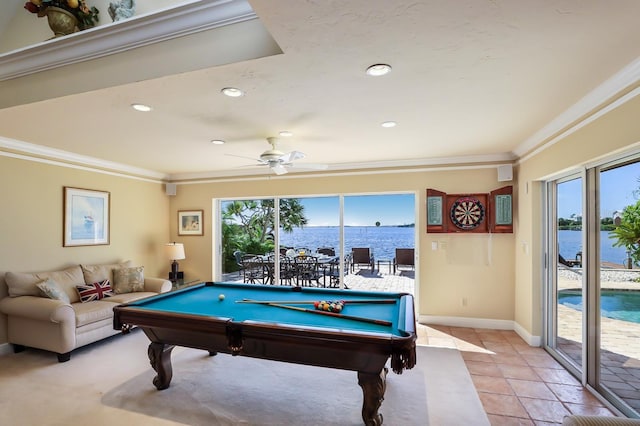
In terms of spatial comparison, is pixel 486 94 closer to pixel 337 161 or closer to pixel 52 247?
pixel 337 161

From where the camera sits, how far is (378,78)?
83.3 inches

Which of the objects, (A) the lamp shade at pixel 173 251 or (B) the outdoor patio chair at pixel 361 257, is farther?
(A) the lamp shade at pixel 173 251

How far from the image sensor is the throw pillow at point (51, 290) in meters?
3.60

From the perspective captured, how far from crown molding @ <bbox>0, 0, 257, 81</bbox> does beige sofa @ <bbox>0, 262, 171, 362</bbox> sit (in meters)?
2.30

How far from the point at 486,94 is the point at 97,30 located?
9.41ft

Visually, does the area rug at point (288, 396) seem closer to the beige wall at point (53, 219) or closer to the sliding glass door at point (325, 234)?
the sliding glass door at point (325, 234)

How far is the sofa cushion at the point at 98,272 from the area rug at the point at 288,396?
6.19 feet

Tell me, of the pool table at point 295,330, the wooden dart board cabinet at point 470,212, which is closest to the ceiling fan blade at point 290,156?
the pool table at point 295,330

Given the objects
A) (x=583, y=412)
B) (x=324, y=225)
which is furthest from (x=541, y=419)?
(x=324, y=225)

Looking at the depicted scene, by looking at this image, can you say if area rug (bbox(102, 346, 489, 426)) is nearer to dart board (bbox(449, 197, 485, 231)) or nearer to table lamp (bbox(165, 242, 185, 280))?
dart board (bbox(449, 197, 485, 231))

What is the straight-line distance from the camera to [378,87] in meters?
2.26

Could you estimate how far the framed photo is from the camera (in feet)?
14.2

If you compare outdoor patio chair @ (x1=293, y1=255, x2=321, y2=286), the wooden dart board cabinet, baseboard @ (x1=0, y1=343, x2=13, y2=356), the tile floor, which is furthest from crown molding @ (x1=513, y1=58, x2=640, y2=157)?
baseboard @ (x1=0, y1=343, x2=13, y2=356)

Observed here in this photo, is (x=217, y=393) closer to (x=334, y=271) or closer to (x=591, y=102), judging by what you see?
(x=334, y=271)
